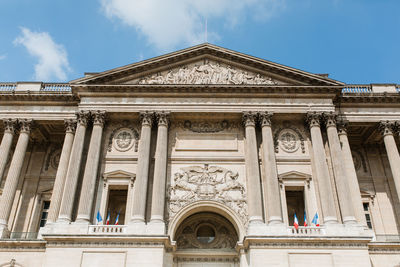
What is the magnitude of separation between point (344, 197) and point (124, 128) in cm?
1412

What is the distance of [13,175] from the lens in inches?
914

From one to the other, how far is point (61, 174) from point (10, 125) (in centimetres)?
546

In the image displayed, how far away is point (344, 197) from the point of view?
21312 mm

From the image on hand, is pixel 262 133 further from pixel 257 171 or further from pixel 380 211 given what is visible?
pixel 380 211

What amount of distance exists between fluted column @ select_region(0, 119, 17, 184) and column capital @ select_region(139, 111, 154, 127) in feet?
28.3

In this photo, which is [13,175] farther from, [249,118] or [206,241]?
[249,118]

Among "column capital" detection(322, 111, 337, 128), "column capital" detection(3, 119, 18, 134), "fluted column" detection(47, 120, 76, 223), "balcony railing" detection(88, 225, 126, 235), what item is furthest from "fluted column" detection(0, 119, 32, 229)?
"column capital" detection(322, 111, 337, 128)

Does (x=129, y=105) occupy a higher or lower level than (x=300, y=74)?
lower

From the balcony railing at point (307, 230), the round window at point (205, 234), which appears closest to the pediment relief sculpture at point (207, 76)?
the round window at point (205, 234)

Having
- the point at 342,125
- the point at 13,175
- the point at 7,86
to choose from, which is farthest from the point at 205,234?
the point at 7,86

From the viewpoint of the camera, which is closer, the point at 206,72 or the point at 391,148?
the point at 391,148

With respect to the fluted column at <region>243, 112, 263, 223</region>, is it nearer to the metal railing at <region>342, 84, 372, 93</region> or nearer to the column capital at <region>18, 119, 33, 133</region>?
the metal railing at <region>342, 84, 372, 93</region>

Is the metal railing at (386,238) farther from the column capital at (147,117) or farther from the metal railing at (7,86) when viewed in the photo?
the metal railing at (7,86)

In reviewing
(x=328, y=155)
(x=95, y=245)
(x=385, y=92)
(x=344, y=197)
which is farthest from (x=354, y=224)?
(x=95, y=245)
